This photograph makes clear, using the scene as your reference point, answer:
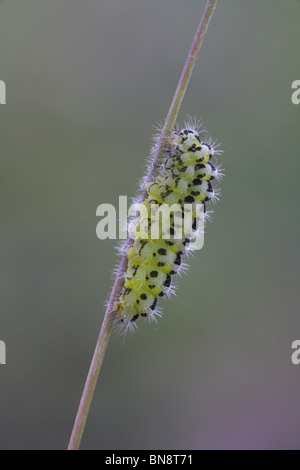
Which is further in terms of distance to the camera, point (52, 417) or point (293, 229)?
point (293, 229)

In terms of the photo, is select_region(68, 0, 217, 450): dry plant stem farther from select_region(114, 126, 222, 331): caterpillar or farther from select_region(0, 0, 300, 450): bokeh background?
select_region(0, 0, 300, 450): bokeh background

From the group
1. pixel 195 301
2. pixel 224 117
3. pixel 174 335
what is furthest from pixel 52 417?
pixel 224 117

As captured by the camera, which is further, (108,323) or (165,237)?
(165,237)

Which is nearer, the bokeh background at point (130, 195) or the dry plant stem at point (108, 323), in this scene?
the dry plant stem at point (108, 323)

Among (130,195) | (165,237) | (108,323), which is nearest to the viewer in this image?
(108,323)

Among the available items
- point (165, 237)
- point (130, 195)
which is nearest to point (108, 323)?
point (165, 237)

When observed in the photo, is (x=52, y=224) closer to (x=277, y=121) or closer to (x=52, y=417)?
(x=52, y=417)

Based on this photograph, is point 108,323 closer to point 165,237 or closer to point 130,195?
point 165,237

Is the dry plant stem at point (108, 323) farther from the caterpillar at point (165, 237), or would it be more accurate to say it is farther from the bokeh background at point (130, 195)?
the bokeh background at point (130, 195)

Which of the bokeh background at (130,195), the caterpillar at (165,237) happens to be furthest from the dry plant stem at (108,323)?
the bokeh background at (130,195)
